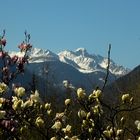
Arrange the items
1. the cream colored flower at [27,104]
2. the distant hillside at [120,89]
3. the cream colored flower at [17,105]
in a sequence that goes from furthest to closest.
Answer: the distant hillside at [120,89] < the cream colored flower at [27,104] < the cream colored flower at [17,105]

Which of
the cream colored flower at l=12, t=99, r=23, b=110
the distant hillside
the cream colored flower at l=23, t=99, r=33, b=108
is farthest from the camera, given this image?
the distant hillside

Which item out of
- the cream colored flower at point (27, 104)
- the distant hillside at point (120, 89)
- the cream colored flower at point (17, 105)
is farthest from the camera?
the distant hillside at point (120, 89)

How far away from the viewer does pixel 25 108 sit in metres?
4.76

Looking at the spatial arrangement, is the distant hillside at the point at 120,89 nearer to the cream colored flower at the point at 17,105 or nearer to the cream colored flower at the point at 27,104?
the cream colored flower at the point at 27,104

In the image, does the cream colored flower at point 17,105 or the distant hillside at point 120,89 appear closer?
the cream colored flower at point 17,105

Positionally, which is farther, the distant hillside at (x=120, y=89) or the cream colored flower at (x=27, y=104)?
the distant hillside at (x=120, y=89)

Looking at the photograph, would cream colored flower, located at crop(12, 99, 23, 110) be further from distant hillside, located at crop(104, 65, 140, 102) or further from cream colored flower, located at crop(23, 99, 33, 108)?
distant hillside, located at crop(104, 65, 140, 102)

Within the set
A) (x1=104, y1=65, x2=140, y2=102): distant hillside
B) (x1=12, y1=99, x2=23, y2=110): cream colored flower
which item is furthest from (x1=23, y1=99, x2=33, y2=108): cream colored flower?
(x1=104, y1=65, x2=140, y2=102): distant hillside

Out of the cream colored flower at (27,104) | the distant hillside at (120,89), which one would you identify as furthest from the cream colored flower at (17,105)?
the distant hillside at (120,89)

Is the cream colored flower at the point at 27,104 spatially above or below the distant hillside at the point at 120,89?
below

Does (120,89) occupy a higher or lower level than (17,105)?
higher

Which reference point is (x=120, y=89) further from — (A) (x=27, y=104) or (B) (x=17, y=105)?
(B) (x=17, y=105)

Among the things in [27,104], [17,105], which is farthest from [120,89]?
[17,105]

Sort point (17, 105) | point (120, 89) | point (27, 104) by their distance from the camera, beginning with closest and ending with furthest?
point (17, 105) < point (27, 104) < point (120, 89)
